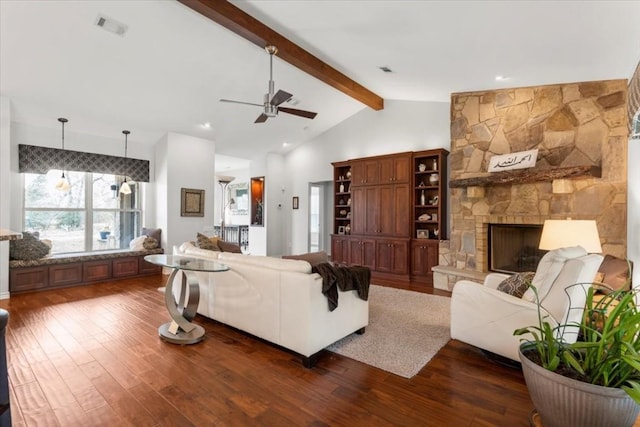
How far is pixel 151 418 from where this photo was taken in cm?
195

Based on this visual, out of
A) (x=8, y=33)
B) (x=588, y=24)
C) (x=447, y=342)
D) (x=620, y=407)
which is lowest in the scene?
(x=447, y=342)

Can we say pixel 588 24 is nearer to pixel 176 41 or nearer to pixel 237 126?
Answer: pixel 176 41

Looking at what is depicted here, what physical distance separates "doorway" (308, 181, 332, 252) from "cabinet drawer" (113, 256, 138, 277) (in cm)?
434

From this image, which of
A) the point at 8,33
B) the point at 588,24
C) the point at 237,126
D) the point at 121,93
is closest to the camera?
the point at 588,24

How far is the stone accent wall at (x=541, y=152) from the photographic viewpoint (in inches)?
158

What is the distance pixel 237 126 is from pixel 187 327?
15.4ft

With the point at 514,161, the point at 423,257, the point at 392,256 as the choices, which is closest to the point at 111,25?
the point at 392,256

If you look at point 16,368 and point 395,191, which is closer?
point 16,368

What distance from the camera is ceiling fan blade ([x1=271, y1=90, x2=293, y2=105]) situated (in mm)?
3627

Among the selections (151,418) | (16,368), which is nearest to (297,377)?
(151,418)

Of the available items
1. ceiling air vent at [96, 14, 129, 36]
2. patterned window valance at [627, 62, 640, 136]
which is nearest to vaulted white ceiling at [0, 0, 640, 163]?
ceiling air vent at [96, 14, 129, 36]

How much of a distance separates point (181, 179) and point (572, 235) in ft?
21.7

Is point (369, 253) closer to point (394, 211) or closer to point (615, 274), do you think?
point (394, 211)

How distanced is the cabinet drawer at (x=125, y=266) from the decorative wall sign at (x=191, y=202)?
4.27ft
